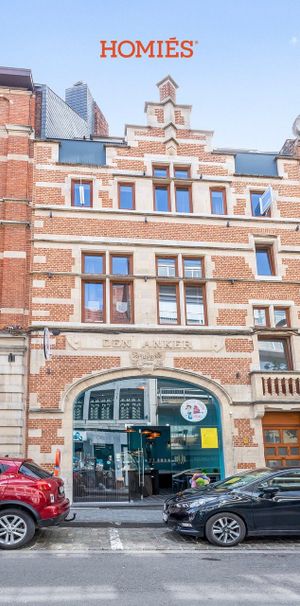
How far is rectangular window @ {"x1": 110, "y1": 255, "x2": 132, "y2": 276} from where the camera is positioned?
1688 centimetres

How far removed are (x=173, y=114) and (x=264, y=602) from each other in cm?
1626

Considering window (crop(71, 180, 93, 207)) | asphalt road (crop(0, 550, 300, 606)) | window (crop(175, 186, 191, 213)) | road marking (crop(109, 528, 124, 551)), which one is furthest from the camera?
window (crop(175, 186, 191, 213))

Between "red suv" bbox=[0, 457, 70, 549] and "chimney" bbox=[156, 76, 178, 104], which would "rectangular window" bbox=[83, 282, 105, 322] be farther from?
"chimney" bbox=[156, 76, 178, 104]

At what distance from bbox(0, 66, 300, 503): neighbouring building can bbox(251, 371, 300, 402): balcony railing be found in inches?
1.3

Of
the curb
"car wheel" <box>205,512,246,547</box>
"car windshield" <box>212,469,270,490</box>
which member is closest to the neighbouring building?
the curb

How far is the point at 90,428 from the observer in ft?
50.1

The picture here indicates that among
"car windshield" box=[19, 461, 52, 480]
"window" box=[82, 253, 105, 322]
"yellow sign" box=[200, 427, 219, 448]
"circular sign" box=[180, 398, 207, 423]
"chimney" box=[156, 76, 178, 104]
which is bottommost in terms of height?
"car windshield" box=[19, 461, 52, 480]

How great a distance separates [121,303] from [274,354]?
504cm

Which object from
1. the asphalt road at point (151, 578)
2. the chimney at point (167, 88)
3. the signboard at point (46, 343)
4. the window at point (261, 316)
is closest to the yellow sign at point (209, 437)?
the window at point (261, 316)

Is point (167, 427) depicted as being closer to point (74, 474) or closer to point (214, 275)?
point (74, 474)

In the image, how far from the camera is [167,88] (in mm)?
19234

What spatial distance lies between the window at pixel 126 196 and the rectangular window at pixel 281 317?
229 inches

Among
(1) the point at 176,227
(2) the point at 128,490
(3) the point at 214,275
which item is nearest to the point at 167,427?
(2) the point at 128,490

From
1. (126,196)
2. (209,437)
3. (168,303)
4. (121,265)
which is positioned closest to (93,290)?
(121,265)
